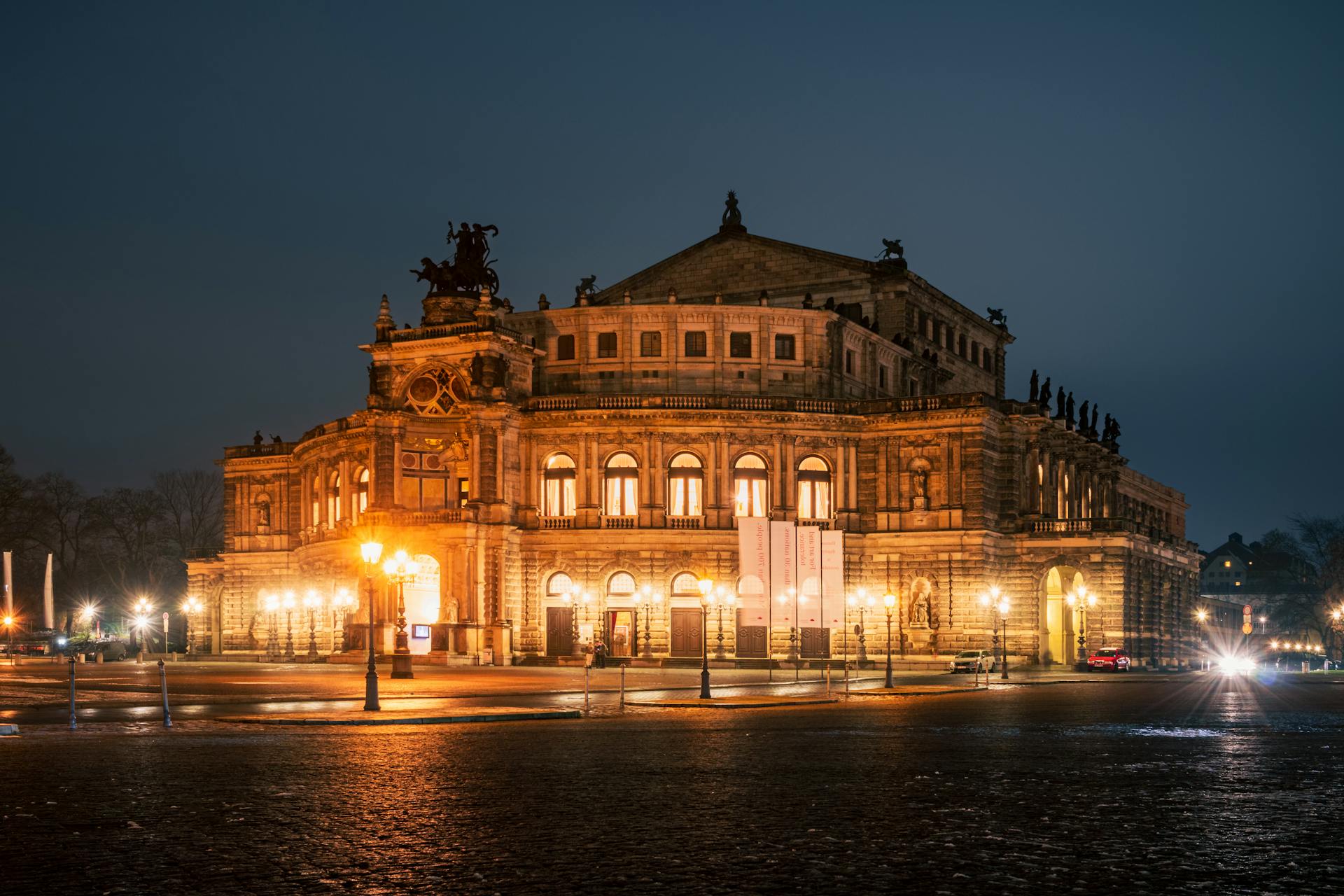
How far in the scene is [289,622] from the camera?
3861 inches

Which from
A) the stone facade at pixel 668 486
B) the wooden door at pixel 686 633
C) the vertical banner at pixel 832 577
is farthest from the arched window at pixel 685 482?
the vertical banner at pixel 832 577

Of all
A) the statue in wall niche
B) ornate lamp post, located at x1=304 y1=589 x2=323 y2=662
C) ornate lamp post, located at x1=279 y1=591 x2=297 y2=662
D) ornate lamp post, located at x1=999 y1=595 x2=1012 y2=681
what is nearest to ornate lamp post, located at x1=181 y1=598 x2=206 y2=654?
ornate lamp post, located at x1=279 y1=591 x2=297 y2=662

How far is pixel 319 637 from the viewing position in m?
95.2

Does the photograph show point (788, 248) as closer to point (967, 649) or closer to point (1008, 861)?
point (967, 649)

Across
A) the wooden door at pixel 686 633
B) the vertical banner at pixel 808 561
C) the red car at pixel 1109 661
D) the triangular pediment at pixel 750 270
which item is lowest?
the red car at pixel 1109 661

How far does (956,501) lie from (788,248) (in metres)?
22.7

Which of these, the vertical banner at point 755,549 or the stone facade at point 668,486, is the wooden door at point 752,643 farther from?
the vertical banner at point 755,549

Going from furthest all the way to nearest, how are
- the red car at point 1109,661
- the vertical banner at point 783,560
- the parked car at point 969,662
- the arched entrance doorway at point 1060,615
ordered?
the arched entrance doorway at point 1060,615, the red car at point 1109,661, the parked car at point 969,662, the vertical banner at point 783,560

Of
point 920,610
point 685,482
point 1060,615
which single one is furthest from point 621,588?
point 1060,615

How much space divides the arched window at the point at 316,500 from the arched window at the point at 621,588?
67.8 ft

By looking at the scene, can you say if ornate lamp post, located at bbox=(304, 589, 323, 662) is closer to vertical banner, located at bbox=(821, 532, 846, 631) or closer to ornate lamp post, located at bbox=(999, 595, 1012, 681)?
vertical banner, located at bbox=(821, 532, 846, 631)

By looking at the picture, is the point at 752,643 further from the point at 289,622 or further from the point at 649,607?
the point at 289,622

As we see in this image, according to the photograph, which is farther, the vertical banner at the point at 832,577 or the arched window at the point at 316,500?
the arched window at the point at 316,500

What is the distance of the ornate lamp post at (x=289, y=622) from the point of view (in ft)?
315
